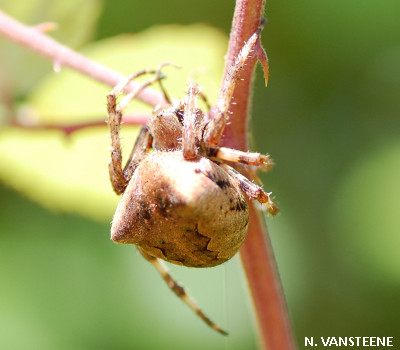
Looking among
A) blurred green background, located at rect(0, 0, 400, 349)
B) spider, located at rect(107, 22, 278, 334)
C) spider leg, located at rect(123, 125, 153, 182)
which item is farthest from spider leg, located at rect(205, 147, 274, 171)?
blurred green background, located at rect(0, 0, 400, 349)

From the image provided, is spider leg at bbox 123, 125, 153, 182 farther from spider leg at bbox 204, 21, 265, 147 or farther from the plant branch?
spider leg at bbox 204, 21, 265, 147

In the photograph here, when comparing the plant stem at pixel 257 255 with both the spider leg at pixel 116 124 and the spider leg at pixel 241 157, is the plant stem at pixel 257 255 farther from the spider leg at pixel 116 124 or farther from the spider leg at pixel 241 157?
the spider leg at pixel 116 124

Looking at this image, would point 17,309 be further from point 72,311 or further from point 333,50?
point 333,50

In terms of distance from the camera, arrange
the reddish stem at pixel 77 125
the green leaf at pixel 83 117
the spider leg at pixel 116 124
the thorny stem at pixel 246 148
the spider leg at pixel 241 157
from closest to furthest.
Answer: the thorny stem at pixel 246 148 → the spider leg at pixel 241 157 → the spider leg at pixel 116 124 → the reddish stem at pixel 77 125 → the green leaf at pixel 83 117

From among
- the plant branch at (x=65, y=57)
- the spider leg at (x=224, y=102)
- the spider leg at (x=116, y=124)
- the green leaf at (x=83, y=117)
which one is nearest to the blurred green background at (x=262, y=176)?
the green leaf at (x=83, y=117)

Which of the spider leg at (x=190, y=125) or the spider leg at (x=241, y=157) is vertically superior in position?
the spider leg at (x=190, y=125)

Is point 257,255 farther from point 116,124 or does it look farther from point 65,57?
point 65,57

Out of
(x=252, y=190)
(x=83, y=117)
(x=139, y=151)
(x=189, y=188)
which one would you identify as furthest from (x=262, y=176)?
(x=189, y=188)

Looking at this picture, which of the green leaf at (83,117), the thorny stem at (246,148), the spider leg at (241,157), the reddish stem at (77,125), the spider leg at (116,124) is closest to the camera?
the thorny stem at (246,148)

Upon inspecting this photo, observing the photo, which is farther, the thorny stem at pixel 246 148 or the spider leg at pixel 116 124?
the spider leg at pixel 116 124
